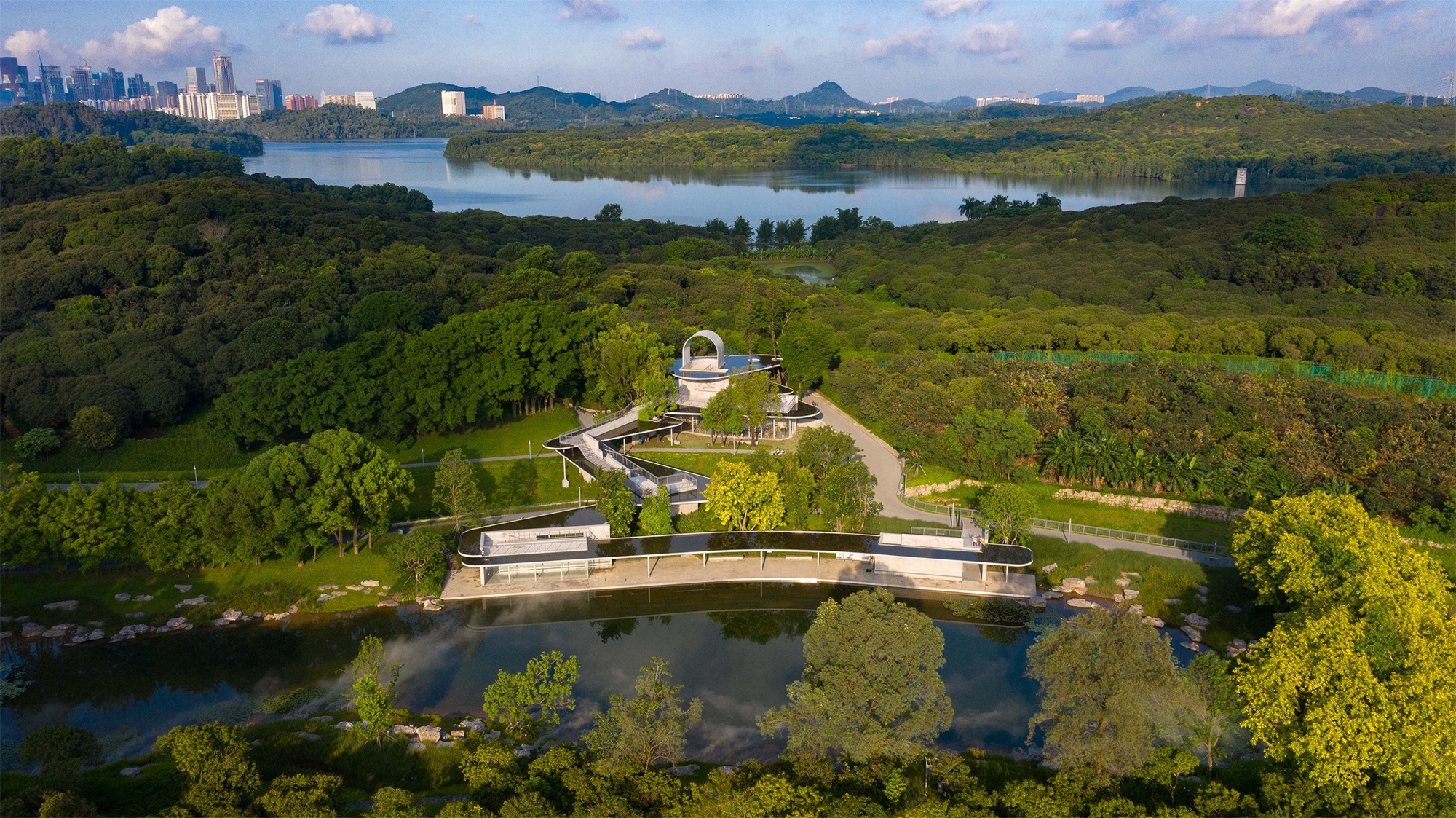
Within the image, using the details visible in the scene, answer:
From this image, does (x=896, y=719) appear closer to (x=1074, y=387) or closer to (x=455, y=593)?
(x=455, y=593)

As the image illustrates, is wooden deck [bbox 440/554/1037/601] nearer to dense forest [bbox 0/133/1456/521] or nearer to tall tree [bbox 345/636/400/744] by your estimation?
tall tree [bbox 345/636/400/744]

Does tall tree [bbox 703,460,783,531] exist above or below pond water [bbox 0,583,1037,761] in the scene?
above

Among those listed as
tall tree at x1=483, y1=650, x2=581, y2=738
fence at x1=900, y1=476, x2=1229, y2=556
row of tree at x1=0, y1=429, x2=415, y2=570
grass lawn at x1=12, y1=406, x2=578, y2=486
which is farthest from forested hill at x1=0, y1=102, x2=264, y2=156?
fence at x1=900, y1=476, x2=1229, y2=556

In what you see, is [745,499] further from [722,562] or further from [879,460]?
[879,460]

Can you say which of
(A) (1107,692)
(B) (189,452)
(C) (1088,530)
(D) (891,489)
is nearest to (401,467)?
(B) (189,452)

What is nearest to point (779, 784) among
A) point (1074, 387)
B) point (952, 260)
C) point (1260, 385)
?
point (1074, 387)
